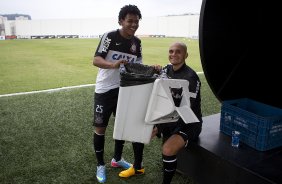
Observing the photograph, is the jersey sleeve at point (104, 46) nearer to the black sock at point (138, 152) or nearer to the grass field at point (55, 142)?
the black sock at point (138, 152)

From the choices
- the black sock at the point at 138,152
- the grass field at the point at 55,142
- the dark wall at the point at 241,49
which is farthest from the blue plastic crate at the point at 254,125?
the black sock at the point at 138,152

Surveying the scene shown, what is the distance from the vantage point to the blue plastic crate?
9.50ft

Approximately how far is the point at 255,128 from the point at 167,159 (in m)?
1.06

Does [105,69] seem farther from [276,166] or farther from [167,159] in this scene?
[276,166]

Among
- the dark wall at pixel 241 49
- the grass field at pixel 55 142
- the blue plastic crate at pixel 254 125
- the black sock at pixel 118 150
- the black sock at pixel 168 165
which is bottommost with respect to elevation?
the grass field at pixel 55 142

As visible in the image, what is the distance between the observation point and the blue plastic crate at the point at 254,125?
2895 millimetres

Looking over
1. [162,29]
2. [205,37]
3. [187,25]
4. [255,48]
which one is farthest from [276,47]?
[162,29]

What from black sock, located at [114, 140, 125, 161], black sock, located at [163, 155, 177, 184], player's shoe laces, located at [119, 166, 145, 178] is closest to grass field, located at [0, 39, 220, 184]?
player's shoe laces, located at [119, 166, 145, 178]

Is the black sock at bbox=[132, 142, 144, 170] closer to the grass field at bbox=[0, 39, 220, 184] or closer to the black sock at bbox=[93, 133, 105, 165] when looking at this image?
the grass field at bbox=[0, 39, 220, 184]

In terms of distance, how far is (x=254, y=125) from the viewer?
9.78ft

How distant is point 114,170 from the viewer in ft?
11.2

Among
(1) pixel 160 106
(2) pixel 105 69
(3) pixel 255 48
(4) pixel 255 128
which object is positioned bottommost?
(4) pixel 255 128

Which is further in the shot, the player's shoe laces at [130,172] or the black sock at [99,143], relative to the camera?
the player's shoe laces at [130,172]

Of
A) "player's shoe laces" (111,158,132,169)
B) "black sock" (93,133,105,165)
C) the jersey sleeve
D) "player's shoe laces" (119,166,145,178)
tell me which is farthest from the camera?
"player's shoe laces" (111,158,132,169)
